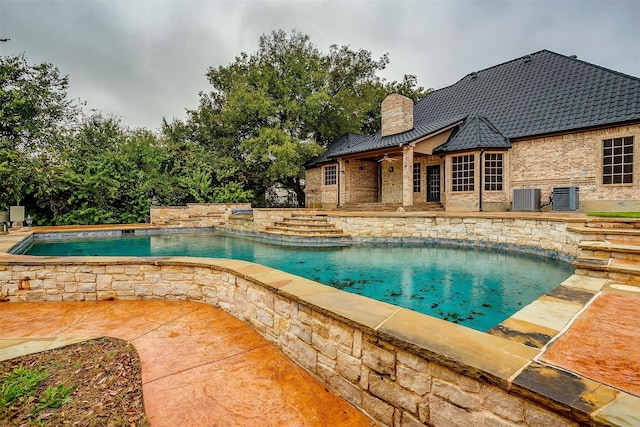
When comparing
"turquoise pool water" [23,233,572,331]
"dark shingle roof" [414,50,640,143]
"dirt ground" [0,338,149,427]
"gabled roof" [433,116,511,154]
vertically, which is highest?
"dark shingle roof" [414,50,640,143]

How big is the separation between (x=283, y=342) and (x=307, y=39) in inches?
818

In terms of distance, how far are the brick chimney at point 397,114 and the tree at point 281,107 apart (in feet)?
12.7

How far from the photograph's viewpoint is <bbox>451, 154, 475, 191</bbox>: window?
41.0ft

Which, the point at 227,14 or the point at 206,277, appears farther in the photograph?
the point at 227,14

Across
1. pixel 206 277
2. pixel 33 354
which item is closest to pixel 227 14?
pixel 206 277

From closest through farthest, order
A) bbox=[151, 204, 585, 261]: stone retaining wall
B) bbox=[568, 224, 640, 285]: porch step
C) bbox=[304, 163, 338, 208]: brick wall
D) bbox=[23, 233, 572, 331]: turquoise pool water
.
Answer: bbox=[568, 224, 640, 285]: porch step → bbox=[23, 233, 572, 331]: turquoise pool water → bbox=[151, 204, 585, 261]: stone retaining wall → bbox=[304, 163, 338, 208]: brick wall

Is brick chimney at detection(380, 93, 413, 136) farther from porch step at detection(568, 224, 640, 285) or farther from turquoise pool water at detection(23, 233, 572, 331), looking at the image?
porch step at detection(568, 224, 640, 285)

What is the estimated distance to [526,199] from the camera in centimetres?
1120

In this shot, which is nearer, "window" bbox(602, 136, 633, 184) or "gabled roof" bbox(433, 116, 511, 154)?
"window" bbox(602, 136, 633, 184)

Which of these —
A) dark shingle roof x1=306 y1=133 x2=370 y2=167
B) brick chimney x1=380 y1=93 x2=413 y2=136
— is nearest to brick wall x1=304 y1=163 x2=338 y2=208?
dark shingle roof x1=306 y1=133 x2=370 y2=167

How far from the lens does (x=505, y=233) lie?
8312 mm

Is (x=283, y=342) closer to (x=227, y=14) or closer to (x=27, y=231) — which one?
(x=27, y=231)

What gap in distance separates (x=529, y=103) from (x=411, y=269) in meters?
11.2

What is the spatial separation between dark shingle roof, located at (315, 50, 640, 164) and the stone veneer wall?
11.0 metres
